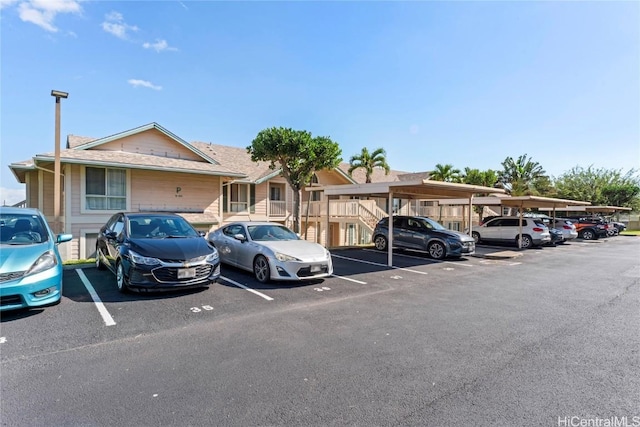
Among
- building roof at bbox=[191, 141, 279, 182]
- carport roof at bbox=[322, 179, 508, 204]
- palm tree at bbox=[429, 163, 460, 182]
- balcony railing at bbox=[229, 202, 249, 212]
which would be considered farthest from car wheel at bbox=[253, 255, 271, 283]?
palm tree at bbox=[429, 163, 460, 182]

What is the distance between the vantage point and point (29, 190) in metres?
14.9

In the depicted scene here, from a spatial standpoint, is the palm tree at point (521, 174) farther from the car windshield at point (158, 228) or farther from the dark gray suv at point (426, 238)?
the car windshield at point (158, 228)

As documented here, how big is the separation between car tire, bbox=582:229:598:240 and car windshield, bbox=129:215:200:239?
28.9 m

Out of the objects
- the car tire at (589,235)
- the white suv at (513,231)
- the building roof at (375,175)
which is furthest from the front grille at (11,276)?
the car tire at (589,235)

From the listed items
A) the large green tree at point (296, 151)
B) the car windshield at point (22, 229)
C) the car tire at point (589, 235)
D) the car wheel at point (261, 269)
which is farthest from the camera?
the car tire at point (589, 235)

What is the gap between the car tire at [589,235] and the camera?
24.4m

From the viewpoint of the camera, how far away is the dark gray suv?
12117 millimetres

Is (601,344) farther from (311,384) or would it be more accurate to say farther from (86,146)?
(86,146)

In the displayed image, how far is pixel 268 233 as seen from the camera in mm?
8500

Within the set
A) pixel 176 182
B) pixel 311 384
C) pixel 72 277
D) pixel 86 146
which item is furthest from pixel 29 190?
pixel 311 384

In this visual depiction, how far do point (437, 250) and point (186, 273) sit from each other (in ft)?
31.2

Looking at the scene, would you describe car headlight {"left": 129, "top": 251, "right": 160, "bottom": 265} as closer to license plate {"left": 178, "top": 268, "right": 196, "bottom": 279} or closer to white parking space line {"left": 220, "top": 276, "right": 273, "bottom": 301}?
license plate {"left": 178, "top": 268, "right": 196, "bottom": 279}

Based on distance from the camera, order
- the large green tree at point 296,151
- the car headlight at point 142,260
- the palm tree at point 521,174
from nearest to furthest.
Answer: the car headlight at point 142,260 < the large green tree at point 296,151 < the palm tree at point 521,174

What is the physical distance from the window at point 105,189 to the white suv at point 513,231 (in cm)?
1772
